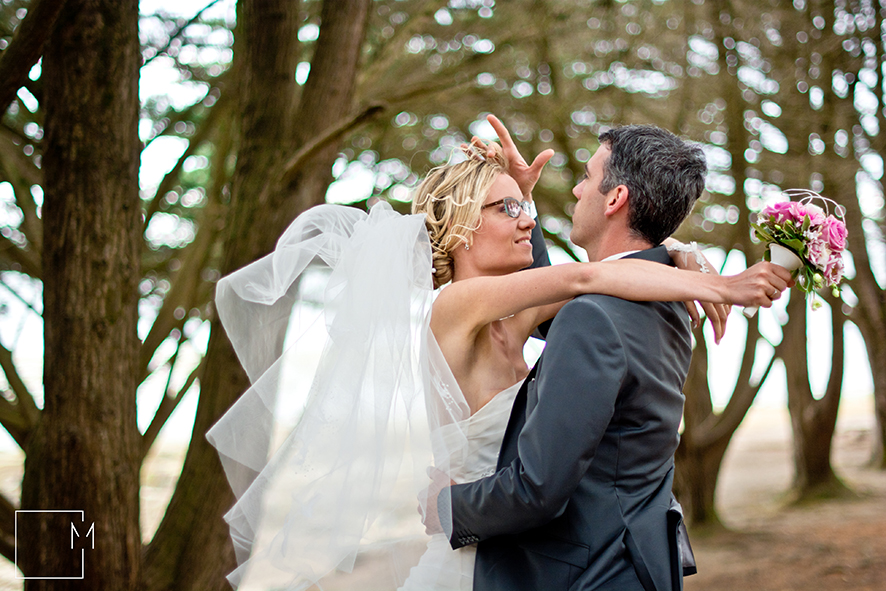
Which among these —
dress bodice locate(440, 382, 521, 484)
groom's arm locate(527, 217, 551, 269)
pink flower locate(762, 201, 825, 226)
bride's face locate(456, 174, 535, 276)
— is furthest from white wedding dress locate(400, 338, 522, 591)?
pink flower locate(762, 201, 825, 226)

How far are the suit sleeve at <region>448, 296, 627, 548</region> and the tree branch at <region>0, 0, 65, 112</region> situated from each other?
7.25 feet

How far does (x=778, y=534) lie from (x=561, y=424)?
958cm

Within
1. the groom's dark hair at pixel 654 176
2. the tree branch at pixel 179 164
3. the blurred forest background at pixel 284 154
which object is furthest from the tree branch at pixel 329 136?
the tree branch at pixel 179 164

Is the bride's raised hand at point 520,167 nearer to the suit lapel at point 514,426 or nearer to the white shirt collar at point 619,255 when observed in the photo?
the white shirt collar at point 619,255

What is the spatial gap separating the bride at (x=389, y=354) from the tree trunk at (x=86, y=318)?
2.93 ft

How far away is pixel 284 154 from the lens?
4430mm

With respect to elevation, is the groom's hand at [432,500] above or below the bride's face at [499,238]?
below

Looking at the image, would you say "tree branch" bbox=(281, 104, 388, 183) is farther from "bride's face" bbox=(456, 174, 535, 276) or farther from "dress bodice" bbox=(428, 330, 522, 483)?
"dress bodice" bbox=(428, 330, 522, 483)

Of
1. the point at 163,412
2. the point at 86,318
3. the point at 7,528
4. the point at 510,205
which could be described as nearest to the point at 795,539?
the point at 163,412

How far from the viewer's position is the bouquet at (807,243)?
205cm

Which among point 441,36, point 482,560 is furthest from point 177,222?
point 482,560

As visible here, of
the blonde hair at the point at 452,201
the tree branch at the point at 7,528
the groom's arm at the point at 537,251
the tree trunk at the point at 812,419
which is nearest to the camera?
the blonde hair at the point at 452,201

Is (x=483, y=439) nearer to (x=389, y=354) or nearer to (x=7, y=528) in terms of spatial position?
(x=389, y=354)

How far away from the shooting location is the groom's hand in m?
2.19
